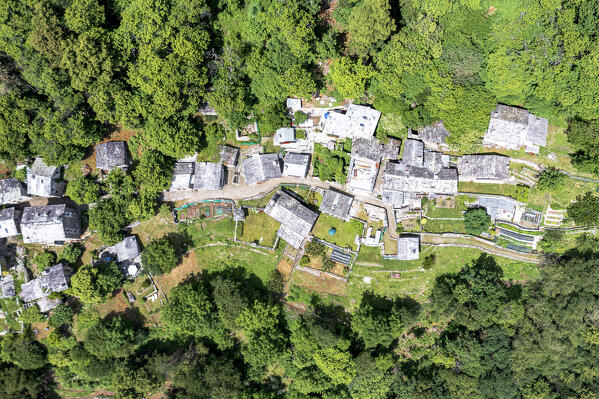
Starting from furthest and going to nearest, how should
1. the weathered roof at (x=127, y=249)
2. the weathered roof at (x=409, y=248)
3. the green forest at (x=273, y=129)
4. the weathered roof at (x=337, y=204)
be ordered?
1. the weathered roof at (x=127, y=249)
2. the weathered roof at (x=337, y=204)
3. the weathered roof at (x=409, y=248)
4. the green forest at (x=273, y=129)

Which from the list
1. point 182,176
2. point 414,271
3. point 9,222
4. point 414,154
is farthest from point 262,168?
point 9,222

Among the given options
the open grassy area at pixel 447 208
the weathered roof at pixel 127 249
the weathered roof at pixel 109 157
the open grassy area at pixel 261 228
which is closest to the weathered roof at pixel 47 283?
the weathered roof at pixel 127 249

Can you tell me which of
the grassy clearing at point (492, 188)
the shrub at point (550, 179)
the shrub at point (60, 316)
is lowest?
the shrub at point (60, 316)

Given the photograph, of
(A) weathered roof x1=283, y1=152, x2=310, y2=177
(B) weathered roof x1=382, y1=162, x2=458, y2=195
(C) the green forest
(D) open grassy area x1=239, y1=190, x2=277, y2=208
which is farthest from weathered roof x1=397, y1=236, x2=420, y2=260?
(D) open grassy area x1=239, y1=190, x2=277, y2=208

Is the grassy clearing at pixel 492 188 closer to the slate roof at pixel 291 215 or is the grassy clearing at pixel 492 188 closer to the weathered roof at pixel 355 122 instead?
the weathered roof at pixel 355 122

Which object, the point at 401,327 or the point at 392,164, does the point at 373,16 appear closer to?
the point at 392,164

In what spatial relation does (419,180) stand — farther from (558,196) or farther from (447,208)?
(558,196)

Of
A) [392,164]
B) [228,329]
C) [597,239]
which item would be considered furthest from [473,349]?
[228,329]
